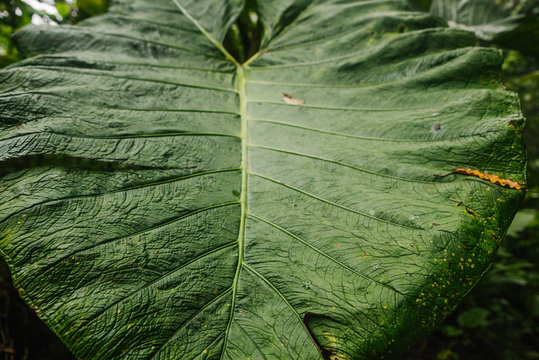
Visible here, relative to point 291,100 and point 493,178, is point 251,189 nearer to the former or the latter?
point 291,100

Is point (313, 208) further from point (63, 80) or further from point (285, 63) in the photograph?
point (63, 80)

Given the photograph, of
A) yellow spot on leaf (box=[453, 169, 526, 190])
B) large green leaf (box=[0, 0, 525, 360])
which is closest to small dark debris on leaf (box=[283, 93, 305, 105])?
large green leaf (box=[0, 0, 525, 360])

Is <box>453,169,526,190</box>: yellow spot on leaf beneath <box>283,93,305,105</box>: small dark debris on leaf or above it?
beneath

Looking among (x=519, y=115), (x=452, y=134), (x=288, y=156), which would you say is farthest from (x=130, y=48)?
(x=519, y=115)

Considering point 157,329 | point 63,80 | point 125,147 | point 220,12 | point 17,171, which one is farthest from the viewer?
point 220,12

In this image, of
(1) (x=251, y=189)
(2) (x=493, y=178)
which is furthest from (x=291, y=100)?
(2) (x=493, y=178)

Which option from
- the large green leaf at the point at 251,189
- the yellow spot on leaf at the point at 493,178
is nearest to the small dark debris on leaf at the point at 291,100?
the large green leaf at the point at 251,189

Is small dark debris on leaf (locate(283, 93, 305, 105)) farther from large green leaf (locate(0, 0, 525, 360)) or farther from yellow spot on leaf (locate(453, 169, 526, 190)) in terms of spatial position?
yellow spot on leaf (locate(453, 169, 526, 190))

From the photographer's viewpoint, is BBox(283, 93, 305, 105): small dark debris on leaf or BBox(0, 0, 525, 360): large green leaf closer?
BBox(0, 0, 525, 360): large green leaf
